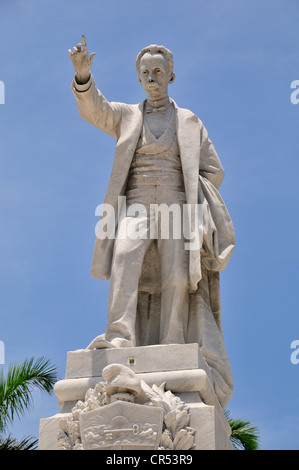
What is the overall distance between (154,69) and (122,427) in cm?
415

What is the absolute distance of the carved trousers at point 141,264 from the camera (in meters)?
11.2

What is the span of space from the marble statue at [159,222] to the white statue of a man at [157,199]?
0.03 feet

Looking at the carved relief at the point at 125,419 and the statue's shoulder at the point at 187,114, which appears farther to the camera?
the statue's shoulder at the point at 187,114

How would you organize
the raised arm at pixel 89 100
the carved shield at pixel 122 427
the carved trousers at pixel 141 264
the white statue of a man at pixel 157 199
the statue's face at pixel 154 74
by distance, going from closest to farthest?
the carved shield at pixel 122 427
the carved trousers at pixel 141 264
the white statue of a man at pixel 157 199
the raised arm at pixel 89 100
the statue's face at pixel 154 74

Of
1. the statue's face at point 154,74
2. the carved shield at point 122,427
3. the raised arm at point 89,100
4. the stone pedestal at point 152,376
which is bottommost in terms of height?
the carved shield at point 122,427

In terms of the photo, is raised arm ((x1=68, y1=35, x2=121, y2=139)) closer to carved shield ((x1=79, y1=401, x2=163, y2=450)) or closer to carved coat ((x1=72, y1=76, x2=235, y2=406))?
carved coat ((x1=72, y1=76, x2=235, y2=406))

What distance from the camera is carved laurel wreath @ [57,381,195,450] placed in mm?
9969

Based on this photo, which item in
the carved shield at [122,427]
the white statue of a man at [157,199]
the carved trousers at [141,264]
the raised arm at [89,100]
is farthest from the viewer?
the raised arm at [89,100]

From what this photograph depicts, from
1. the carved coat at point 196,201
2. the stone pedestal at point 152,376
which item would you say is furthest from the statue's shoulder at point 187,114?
the stone pedestal at point 152,376

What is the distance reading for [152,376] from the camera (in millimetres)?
10492

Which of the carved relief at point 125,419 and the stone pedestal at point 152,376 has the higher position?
the stone pedestal at point 152,376
